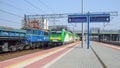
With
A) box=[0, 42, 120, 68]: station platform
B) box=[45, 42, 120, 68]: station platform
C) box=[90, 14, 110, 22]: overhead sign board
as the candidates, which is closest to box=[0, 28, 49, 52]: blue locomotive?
box=[0, 42, 120, 68]: station platform

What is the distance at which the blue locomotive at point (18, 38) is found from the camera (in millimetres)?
21938

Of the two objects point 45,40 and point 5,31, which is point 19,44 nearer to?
point 5,31

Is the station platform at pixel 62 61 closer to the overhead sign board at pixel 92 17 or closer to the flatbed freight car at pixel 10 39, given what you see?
the flatbed freight car at pixel 10 39

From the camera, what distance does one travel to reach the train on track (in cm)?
2227

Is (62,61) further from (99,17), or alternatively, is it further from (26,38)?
(99,17)

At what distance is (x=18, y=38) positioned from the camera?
25656 millimetres

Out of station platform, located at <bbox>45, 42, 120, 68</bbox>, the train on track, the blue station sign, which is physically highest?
the blue station sign

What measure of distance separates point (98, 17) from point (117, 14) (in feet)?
56.8

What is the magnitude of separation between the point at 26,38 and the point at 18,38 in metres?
2.81

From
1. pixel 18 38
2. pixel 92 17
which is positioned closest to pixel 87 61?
pixel 18 38

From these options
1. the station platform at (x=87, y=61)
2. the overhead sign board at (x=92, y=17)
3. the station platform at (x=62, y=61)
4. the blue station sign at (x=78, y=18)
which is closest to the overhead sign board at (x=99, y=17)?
the overhead sign board at (x=92, y=17)

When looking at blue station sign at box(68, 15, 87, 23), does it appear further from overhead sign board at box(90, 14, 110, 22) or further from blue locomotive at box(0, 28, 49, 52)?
blue locomotive at box(0, 28, 49, 52)

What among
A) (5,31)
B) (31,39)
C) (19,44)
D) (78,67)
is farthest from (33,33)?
(78,67)

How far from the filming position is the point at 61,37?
3859 cm
